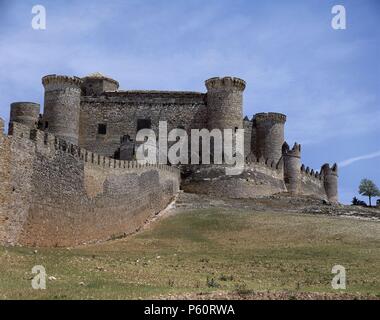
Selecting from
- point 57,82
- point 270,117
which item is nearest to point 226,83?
point 270,117

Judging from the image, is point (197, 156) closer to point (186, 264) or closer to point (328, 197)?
point (328, 197)

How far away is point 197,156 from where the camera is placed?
5609cm

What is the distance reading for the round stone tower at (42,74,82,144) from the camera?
56312mm

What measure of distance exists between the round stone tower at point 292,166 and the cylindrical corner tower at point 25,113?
2286 centimetres

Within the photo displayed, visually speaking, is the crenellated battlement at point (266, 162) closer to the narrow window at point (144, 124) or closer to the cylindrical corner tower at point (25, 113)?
the narrow window at point (144, 124)

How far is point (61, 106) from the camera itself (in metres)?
56.7

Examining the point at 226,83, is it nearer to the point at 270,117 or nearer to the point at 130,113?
the point at 270,117

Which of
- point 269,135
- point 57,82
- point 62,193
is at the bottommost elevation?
point 62,193

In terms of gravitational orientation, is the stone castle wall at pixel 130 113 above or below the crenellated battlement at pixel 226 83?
below

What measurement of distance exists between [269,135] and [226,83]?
753 centimetres

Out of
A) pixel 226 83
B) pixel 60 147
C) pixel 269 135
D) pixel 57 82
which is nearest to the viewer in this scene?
pixel 60 147

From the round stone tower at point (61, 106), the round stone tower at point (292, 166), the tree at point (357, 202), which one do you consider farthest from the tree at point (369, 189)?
the round stone tower at point (61, 106)

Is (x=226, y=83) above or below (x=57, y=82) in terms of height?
above

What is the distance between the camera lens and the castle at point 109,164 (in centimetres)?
2619
